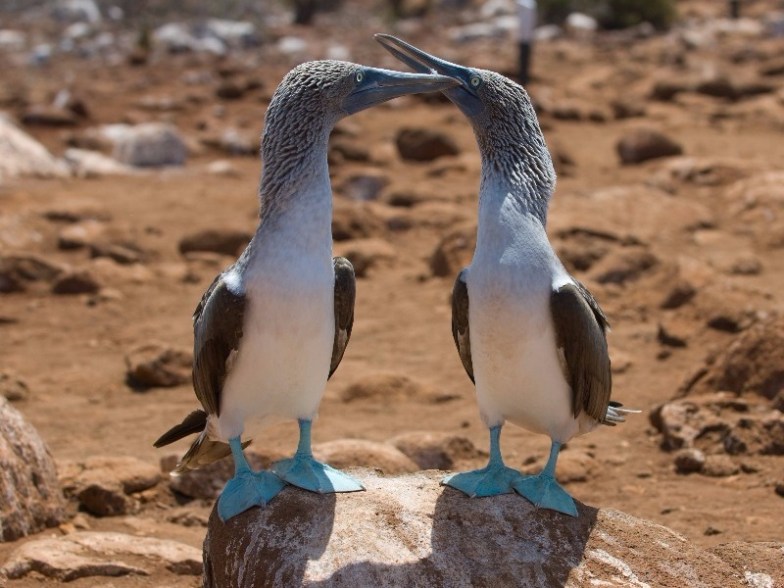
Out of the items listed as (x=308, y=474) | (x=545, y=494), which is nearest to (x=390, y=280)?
(x=308, y=474)

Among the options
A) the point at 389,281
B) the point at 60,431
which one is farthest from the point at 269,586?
the point at 389,281

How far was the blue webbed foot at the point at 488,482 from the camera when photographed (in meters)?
5.28

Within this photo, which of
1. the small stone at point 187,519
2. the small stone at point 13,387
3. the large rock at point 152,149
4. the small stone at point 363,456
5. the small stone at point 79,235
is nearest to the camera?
the small stone at point 363,456

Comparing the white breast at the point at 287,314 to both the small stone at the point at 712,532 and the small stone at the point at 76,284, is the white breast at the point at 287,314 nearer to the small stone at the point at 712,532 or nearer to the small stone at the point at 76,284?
the small stone at the point at 712,532

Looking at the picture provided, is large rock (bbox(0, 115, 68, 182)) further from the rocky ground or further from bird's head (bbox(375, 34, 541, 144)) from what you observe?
bird's head (bbox(375, 34, 541, 144))

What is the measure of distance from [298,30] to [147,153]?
17.3 m

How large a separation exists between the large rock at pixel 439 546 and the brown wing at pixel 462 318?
58 centimetres

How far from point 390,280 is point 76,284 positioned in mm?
3054

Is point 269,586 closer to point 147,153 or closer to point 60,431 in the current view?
point 60,431

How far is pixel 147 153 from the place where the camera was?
1759 centimetres

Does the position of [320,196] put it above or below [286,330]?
above

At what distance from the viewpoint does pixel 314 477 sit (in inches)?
208

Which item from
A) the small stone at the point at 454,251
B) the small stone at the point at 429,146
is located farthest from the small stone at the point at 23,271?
the small stone at the point at 429,146

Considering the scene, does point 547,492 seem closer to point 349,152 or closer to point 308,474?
point 308,474
